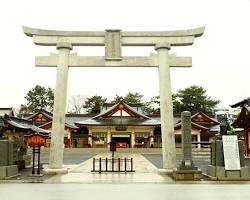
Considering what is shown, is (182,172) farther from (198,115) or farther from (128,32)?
(198,115)

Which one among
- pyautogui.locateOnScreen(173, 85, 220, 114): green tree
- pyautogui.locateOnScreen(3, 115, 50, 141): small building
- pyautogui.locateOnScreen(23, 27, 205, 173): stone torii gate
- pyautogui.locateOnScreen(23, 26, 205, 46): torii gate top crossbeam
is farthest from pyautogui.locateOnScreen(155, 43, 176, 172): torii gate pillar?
pyautogui.locateOnScreen(173, 85, 220, 114): green tree

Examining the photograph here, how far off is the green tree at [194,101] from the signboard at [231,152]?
54.5 metres

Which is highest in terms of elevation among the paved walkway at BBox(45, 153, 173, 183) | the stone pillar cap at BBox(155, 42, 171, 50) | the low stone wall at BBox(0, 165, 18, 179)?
the stone pillar cap at BBox(155, 42, 171, 50)

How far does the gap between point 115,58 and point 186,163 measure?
6.11m

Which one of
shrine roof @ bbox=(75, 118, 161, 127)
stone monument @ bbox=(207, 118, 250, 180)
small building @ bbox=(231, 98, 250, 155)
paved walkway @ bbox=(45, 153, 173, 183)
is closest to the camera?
paved walkway @ bbox=(45, 153, 173, 183)

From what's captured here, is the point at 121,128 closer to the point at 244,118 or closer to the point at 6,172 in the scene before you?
the point at 244,118

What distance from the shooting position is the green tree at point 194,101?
226 feet

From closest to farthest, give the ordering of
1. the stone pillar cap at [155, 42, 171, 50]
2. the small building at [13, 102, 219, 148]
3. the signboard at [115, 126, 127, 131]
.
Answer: the stone pillar cap at [155, 42, 171, 50] < the small building at [13, 102, 219, 148] < the signboard at [115, 126, 127, 131]

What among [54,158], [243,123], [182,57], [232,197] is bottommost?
[232,197]

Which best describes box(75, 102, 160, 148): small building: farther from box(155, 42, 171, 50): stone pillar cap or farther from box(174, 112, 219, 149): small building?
box(155, 42, 171, 50): stone pillar cap

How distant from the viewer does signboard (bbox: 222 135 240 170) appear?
14281mm

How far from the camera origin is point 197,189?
11203 mm

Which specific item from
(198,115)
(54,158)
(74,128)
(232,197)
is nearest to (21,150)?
(54,158)

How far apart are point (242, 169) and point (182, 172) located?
100 inches
